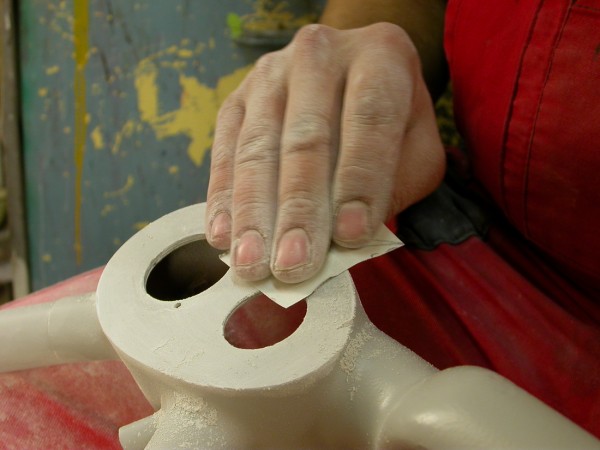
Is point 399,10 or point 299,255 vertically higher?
point 399,10

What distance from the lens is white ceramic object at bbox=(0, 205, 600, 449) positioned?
0.36 m

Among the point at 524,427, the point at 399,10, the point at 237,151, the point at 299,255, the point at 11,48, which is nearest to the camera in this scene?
the point at 524,427

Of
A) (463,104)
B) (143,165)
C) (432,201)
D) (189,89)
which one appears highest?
(463,104)

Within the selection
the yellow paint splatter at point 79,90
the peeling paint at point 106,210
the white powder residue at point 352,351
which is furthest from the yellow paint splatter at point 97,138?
the white powder residue at point 352,351

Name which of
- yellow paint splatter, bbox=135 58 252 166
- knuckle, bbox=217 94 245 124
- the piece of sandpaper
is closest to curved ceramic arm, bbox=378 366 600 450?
the piece of sandpaper

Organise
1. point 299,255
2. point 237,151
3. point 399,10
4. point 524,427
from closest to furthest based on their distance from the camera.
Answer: point 524,427
point 299,255
point 237,151
point 399,10

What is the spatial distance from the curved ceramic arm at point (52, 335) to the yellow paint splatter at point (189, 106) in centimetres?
68

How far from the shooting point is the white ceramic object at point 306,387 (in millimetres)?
362

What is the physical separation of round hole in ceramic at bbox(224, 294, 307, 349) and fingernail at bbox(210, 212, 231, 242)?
98 millimetres

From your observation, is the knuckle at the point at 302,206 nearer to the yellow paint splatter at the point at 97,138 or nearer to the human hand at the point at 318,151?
the human hand at the point at 318,151

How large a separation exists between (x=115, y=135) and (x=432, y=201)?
2.54 feet

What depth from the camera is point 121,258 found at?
0.56 m

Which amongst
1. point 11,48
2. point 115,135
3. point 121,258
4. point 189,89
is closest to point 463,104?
point 121,258

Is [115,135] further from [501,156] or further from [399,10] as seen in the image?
[501,156]
